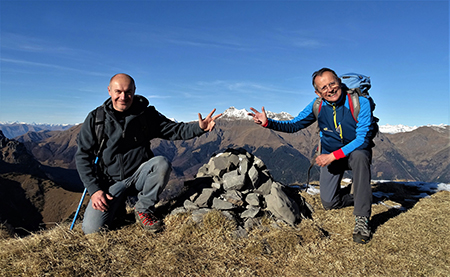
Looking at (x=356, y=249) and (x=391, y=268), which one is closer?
(x=391, y=268)

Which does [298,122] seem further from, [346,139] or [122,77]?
[122,77]

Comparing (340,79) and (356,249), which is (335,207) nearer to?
(356,249)

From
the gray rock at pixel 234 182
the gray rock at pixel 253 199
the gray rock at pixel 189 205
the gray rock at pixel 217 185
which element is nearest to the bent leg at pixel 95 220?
the gray rock at pixel 189 205

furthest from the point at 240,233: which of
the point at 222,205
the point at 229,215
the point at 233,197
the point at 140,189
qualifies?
the point at 140,189

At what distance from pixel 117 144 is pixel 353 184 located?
19.8 feet

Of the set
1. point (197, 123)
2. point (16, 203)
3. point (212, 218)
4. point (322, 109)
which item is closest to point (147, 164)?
point (197, 123)

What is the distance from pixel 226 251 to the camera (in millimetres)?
5656

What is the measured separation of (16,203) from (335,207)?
147089 mm

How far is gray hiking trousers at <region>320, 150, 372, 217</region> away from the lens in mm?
6617

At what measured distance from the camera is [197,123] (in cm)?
724

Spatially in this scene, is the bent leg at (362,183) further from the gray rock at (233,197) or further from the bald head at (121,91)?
the bald head at (121,91)

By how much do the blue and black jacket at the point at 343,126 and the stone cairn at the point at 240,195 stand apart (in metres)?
2.02

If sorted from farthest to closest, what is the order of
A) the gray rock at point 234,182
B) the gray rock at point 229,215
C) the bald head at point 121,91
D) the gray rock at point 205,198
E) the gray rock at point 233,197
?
1. the gray rock at point 234,182
2. the gray rock at point 233,197
3. the gray rock at point 205,198
4. the gray rock at point 229,215
5. the bald head at point 121,91

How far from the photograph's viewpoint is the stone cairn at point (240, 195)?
7309mm
